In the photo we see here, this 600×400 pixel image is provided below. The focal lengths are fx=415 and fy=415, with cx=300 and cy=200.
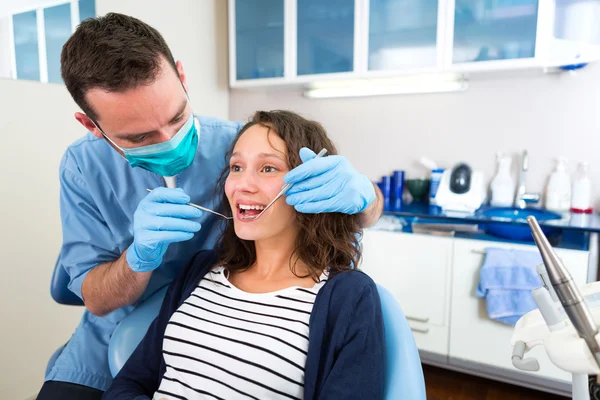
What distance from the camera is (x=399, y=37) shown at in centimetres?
231

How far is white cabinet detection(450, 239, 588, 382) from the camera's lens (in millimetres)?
1989

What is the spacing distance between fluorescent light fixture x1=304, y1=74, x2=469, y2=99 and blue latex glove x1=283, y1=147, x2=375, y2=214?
5.17 feet

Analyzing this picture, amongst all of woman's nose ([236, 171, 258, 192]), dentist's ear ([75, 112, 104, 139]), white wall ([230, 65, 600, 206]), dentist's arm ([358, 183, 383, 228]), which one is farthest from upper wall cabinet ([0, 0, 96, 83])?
dentist's arm ([358, 183, 383, 228])

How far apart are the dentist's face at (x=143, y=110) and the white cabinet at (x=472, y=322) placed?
1.52 m

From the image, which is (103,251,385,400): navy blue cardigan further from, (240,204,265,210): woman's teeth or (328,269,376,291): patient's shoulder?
(240,204,265,210): woman's teeth

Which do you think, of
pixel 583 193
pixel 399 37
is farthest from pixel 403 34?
pixel 583 193

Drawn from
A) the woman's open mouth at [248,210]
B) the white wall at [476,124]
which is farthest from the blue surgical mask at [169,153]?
the white wall at [476,124]

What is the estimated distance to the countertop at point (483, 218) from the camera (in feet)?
5.89

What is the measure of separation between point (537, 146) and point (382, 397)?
2.00 m

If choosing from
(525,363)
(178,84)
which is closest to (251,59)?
(178,84)

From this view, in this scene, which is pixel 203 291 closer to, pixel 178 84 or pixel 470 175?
pixel 178 84

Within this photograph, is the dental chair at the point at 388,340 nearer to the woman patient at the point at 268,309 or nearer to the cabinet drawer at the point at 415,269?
the woman patient at the point at 268,309

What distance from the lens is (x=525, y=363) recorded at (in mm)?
552

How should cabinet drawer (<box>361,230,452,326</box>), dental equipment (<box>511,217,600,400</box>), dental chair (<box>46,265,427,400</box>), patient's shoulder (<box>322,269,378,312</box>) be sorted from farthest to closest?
cabinet drawer (<box>361,230,452,326</box>), patient's shoulder (<box>322,269,378,312</box>), dental chair (<box>46,265,427,400</box>), dental equipment (<box>511,217,600,400</box>)
